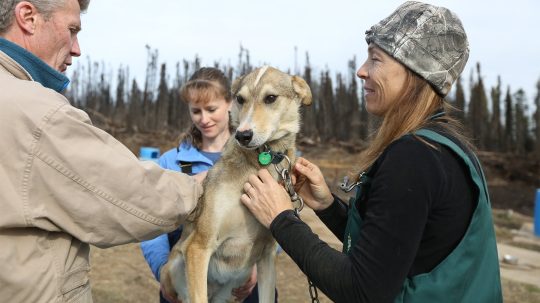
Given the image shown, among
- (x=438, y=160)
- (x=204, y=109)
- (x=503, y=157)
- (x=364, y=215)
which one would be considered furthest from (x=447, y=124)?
(x=503, y=157)

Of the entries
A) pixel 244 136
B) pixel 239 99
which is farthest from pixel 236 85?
pixel 244 136

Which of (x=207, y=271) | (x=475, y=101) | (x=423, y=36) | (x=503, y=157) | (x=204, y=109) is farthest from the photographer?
(x=475, y=101)

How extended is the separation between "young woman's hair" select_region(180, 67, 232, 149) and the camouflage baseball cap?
180cm

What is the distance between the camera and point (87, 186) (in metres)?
1.79

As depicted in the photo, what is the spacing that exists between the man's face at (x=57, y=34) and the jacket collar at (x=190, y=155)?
1356mm

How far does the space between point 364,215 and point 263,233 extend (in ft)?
3.28

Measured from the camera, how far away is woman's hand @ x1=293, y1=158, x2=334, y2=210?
104 inches

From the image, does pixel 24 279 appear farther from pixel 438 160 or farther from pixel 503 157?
pixel 503 157

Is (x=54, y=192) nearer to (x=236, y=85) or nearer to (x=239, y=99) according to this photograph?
(x=239, y=99)

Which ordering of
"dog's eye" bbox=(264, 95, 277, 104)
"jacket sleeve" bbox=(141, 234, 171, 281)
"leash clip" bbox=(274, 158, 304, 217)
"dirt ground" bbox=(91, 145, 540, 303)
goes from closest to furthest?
"leash clip" bbox=(274, 158, 304, 217) → "dog's eye" bbox=(264, 95, 277, 104) → "jacket sleeve" bbox=(141, 234, 171, 281) → "dirt ground" bbox=(91, 145, 540, 303)

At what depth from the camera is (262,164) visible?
9.16 feet

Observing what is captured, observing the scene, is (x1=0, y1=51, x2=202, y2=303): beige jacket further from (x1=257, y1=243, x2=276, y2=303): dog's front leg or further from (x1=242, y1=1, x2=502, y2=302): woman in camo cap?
(x1=257, y1=243, x2=276, y2=303): dog's front leg

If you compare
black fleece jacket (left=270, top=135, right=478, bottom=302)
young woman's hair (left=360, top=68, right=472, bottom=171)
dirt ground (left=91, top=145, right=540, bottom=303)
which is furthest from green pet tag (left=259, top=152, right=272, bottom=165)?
dirt ground (left=91, top=145, right=540, bottom=303)

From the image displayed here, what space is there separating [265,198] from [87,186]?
33.9 inches
